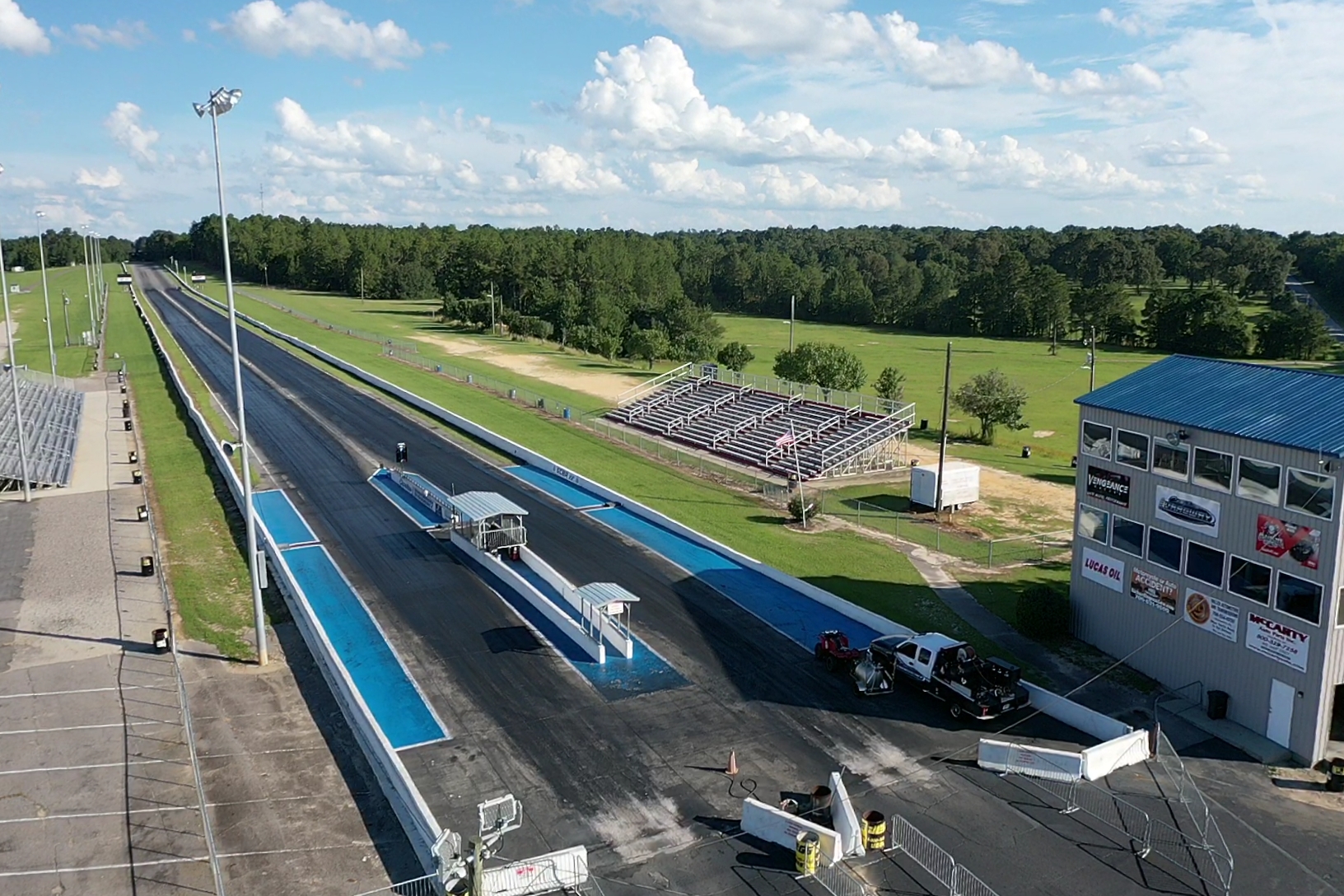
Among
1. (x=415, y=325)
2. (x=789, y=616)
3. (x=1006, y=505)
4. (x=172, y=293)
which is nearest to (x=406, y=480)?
(x=789, y=616)

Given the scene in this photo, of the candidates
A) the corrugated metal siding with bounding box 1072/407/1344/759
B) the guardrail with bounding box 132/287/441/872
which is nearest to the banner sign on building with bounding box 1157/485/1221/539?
the corrugated metal siding with bounding box 1072/407/1344/759

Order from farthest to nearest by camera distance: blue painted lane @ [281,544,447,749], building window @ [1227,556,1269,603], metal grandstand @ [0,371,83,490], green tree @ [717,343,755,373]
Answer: green tree @ [717,343,755,373]
metal grandstand @ [0,371,83,490]
blue painted lane @ [281,544,447,749]
building window @ [1227,556,1269,603]

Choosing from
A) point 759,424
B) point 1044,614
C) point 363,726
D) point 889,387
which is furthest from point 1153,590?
point 889,387

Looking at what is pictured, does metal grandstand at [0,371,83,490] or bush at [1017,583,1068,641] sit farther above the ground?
metal grandstand at [0,371,83,490]

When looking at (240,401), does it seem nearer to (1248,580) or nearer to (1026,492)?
(1248,580)

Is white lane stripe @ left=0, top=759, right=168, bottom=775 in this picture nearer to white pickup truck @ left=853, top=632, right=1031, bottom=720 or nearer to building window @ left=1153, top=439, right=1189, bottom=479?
white pickup truck @ left=853, top=632, right=1031, bottom=720

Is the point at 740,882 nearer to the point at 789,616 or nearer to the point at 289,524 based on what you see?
the point at 789,616
